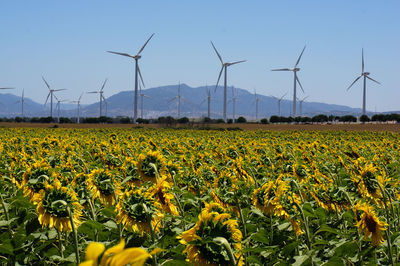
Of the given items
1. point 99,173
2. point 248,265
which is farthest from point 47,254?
point 248,265

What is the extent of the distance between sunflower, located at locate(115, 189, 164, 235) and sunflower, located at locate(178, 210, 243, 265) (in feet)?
2.97

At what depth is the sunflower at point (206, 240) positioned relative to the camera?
2492 millimetres

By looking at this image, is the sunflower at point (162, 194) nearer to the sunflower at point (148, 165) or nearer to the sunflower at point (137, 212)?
the sunflower at point (137, 212)

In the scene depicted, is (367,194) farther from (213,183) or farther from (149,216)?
(149,216)

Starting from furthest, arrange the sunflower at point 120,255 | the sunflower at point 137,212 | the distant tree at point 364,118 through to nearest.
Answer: the distant tree at point 364,118, the sunflower at point 137,212, the sunflower at point 120,255

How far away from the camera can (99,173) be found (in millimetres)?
4977

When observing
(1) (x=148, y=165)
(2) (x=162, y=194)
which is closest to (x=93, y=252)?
(2) (x=162, y=194)

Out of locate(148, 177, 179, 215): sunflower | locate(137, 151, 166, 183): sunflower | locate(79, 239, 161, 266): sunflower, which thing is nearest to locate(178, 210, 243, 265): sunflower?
locate(148, 177, 179, 215): sunflower

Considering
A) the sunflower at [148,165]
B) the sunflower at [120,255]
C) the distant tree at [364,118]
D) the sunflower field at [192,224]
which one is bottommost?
the sunflower field at [192,224]

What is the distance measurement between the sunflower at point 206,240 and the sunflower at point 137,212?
91 cm

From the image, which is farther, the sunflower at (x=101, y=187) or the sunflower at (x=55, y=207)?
the sunflower at (x=101, y=187)

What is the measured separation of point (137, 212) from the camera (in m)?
3.47

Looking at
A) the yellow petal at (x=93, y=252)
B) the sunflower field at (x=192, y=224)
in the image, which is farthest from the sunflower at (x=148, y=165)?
the yellow petal at (x=93, y=252)

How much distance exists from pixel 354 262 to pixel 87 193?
2882 mm
